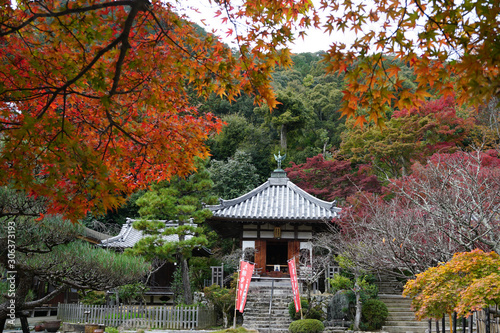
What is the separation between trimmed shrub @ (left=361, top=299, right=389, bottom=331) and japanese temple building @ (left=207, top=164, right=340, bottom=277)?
2579mm

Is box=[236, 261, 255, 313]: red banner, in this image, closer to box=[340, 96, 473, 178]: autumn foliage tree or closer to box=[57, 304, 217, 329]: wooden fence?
box=[57, 304, 217, 329]: wooden fence

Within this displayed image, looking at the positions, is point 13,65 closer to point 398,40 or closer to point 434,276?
point 398,40

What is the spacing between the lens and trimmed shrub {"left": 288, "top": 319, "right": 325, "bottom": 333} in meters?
11.0

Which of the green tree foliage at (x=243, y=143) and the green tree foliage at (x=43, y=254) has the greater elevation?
the green tree foliage at (x=243, y=143)

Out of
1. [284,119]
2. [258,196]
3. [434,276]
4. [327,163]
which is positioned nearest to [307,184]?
[327,163]

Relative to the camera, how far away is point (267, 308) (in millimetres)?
13328

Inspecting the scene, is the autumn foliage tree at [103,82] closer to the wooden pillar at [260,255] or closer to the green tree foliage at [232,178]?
the wooden pillar at [260,255]

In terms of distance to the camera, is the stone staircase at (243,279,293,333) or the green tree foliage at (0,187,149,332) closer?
the green tree foliage at (0,187,149,332)

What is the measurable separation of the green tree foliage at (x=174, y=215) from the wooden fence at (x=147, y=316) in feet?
5.22

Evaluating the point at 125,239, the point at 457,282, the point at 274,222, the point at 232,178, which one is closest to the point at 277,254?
the point at 274,222

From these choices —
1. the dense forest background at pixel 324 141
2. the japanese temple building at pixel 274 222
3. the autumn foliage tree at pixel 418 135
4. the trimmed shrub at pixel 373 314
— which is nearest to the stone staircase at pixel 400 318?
the trimmed shrub at pixel 373 314

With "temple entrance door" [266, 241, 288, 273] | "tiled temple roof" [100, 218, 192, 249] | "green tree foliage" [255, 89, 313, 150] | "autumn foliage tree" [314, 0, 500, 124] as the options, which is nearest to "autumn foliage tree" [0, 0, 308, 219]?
A: "autumn foliage tree" [314, 0, 500, 124]

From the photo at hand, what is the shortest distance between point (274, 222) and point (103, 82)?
1250cm

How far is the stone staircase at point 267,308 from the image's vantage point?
12328mm
